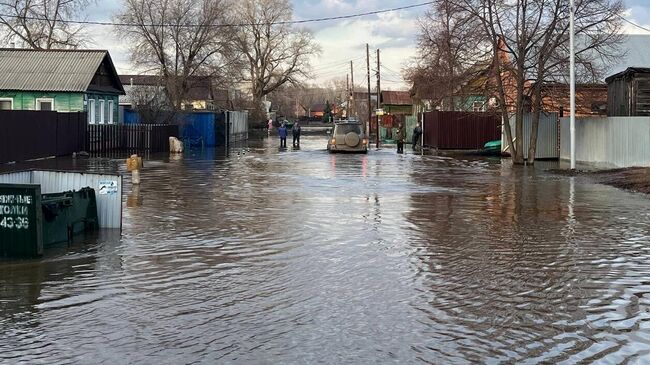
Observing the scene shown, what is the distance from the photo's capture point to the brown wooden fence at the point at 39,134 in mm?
28281

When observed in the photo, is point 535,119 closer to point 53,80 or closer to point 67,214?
point 67,214

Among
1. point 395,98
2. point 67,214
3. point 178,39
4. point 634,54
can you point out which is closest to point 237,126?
point 178,39

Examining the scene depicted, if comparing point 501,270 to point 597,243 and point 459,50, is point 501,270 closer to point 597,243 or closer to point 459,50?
point 597,243

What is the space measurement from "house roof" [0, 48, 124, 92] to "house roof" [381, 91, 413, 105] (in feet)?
176

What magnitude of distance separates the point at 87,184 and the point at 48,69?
3206 cm

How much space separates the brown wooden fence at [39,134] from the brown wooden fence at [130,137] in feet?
6.80

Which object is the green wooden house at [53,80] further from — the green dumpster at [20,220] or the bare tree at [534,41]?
the green dumpster at [20,220]

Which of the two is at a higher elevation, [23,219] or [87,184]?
[87,184]

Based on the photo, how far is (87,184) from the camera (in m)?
12.3

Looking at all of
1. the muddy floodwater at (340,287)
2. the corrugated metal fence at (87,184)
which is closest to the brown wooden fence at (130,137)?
the muddy floodwater at (340,287)

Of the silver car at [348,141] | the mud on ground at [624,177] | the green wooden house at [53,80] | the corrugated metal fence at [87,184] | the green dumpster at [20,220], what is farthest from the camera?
the green wooden house at [53,80]

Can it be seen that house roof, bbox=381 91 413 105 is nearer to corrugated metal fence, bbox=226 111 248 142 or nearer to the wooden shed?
corrugated metal fence, bbox=226 111 248 142

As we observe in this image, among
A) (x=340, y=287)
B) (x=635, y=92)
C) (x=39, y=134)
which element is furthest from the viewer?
(x=635, y=92)

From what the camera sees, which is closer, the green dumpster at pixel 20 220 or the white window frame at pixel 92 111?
the green dumpster at pixel 20 220
